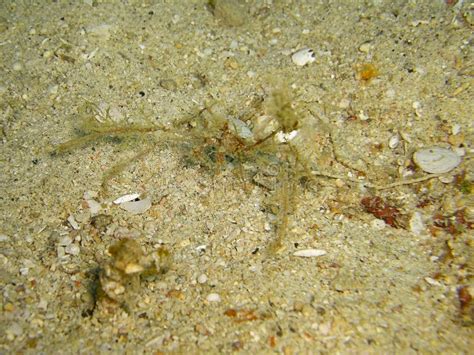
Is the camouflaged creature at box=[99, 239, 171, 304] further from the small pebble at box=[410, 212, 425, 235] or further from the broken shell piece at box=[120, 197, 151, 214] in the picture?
the small pebble at box=[410, 212, 425, 235]

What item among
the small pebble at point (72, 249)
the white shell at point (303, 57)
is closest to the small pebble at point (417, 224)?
the white shell at point (303, 57)

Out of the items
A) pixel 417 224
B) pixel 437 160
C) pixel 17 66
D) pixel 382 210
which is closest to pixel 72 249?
pixel 17 66

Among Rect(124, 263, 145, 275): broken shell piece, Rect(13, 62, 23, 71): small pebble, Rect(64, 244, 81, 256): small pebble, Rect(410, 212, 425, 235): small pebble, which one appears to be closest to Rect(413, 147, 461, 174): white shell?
Rect(410, 212, 425, 235): small pebble

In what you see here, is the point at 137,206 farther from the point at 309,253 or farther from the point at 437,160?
the point at 437,160

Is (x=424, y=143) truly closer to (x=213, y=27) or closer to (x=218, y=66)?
(x=218, y=66)

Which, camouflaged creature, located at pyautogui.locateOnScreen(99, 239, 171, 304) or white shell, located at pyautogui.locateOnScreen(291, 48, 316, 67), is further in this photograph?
Answer: white shell, located at pyautogui.locateOnScreen(291, 48, 316, 67)

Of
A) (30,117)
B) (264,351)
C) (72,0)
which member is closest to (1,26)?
(72,0)

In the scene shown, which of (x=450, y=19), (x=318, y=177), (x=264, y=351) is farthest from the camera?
(x=450, y=19)
